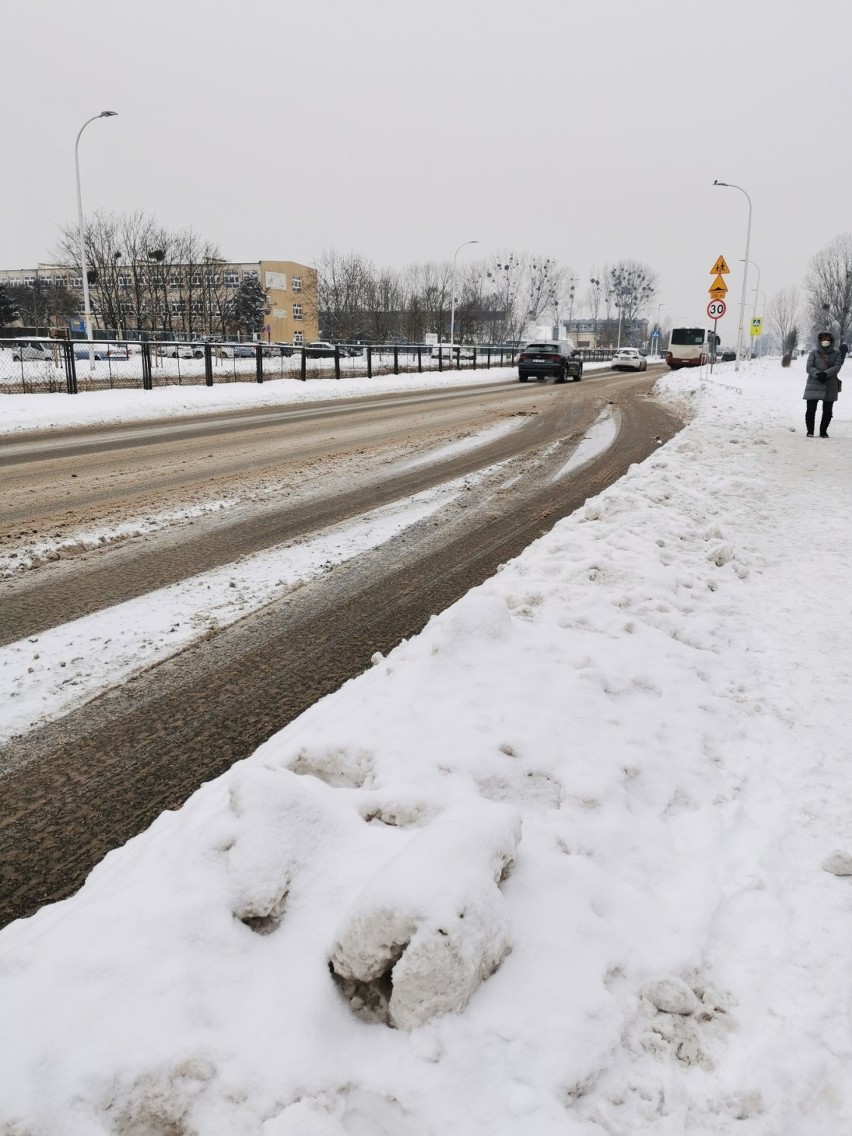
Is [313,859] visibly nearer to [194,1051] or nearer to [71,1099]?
[194,1051]

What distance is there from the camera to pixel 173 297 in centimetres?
7588

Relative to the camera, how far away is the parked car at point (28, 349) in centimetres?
1733

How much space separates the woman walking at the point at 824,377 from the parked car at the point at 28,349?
51.1ft

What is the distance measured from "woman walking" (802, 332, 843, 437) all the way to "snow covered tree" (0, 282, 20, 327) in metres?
76.6

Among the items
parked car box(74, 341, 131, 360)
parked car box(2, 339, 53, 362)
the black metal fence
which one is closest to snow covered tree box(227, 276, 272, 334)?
the black metal fence

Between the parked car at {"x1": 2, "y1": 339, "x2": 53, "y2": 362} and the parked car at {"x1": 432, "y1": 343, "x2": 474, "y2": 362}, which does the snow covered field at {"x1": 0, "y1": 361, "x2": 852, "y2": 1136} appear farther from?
the parked car at {"x1": 432, "y1": 343, "x2": 474, "y2": 362}

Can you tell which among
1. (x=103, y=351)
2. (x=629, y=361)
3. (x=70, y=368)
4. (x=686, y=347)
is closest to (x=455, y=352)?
(x=629, y=361)

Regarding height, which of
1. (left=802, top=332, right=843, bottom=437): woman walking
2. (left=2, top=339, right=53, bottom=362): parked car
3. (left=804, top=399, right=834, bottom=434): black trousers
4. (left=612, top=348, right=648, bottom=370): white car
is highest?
(left=612, top=348, right=648, bottom=370): white car

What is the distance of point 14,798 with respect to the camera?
2.73 metres

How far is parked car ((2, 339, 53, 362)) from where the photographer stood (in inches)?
682

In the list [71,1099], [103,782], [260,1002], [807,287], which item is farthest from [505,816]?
[807,287]

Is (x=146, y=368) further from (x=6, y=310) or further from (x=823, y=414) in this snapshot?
(x=6, y=310)

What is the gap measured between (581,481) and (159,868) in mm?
7597

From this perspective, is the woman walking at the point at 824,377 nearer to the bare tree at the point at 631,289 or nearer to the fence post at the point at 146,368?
the fence post at the point at 146,368
